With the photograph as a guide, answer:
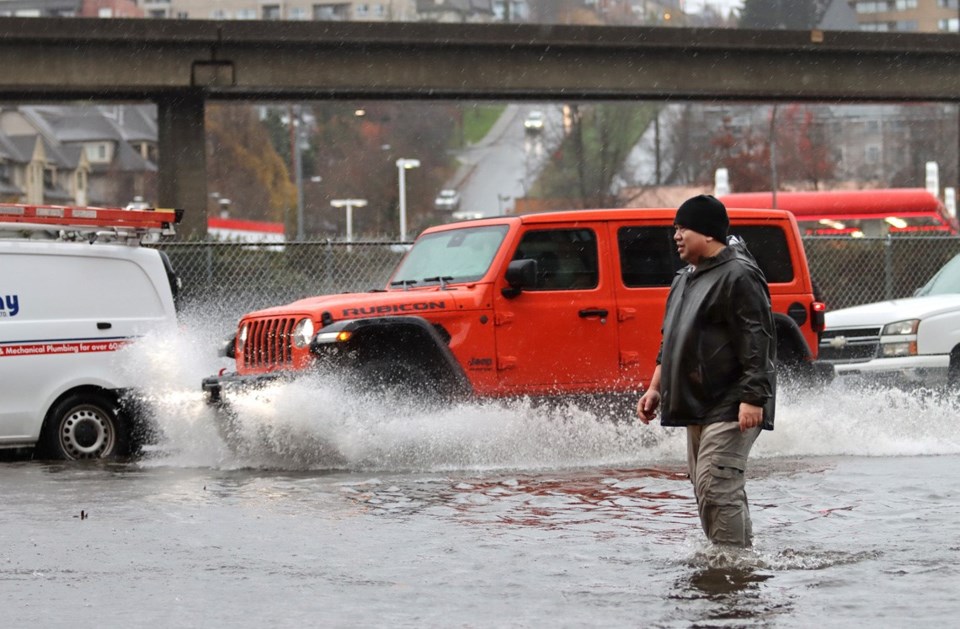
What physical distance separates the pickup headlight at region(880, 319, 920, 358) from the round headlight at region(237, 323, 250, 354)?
6327 millimetres

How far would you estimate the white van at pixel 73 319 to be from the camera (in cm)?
1280

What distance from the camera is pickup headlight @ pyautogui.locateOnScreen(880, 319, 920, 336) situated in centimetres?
1490

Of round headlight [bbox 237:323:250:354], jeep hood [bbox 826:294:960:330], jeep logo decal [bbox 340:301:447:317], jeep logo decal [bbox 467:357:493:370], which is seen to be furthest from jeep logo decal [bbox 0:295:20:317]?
jeep hood [bbox 826:294:960:330]

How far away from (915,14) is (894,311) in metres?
122

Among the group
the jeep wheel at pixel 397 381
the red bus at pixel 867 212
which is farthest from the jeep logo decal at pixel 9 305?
the red bus at pixel 867 212

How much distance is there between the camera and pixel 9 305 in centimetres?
1280

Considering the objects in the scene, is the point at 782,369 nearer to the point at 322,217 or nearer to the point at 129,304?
the point at 129,304

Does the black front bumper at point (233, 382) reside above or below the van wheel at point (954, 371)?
above

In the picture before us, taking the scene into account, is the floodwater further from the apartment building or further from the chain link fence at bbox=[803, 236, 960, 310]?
the apartment building

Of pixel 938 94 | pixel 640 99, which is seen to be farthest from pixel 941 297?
pixel 938 94

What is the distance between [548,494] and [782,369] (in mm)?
3438

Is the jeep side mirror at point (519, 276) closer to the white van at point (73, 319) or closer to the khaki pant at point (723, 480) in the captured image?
the white van at point (73, 319)

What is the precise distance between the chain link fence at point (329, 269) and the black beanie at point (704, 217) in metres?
10.7

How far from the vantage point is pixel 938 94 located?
39.5 metres
